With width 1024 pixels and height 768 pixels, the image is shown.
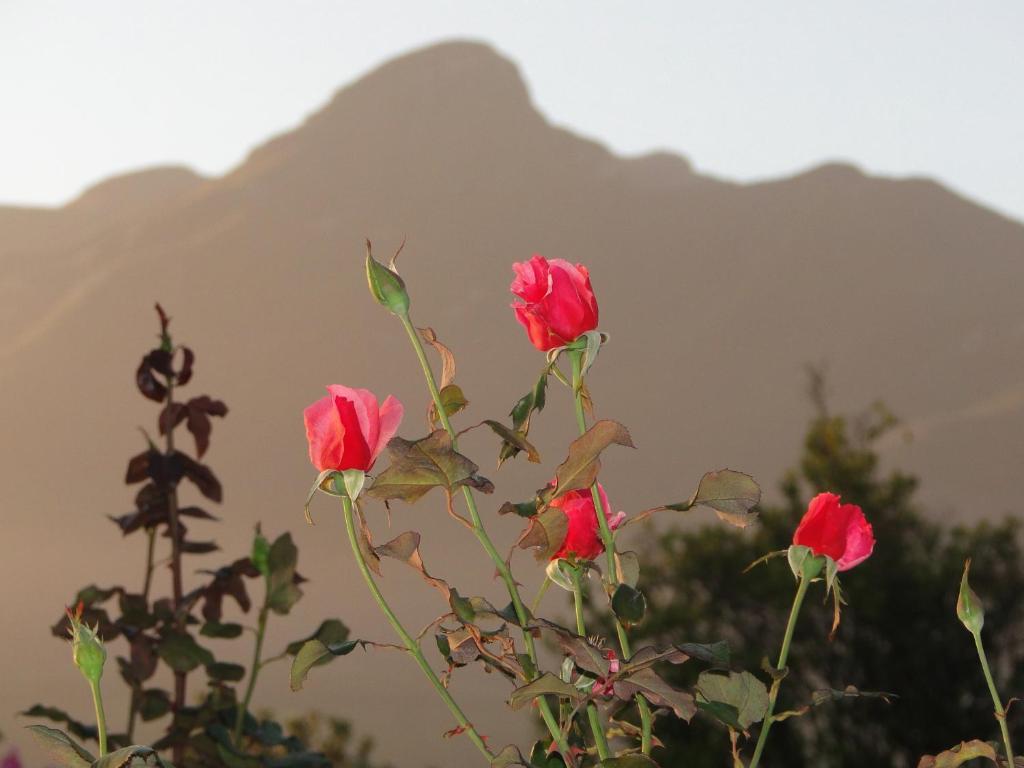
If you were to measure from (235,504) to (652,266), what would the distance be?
24.3 meters

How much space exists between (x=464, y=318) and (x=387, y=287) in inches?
2251

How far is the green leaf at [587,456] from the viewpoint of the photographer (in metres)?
0.96

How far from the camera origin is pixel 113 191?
248 feet

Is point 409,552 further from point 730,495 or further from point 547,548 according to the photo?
point 730,495

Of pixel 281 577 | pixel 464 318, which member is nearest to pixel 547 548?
pixel 281 577

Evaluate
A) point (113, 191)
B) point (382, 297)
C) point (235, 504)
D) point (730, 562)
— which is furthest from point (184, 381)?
point (113, 191)

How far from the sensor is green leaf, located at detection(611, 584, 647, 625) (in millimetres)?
958

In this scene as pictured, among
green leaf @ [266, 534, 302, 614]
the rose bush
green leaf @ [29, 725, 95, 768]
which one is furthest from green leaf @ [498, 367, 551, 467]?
green leaf @ [266, 534, 302, 614]

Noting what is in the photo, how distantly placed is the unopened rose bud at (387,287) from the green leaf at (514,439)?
0.12m

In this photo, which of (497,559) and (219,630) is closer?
(497,559)

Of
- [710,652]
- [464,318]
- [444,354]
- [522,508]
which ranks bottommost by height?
[710,652]

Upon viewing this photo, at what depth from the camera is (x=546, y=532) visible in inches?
38.4

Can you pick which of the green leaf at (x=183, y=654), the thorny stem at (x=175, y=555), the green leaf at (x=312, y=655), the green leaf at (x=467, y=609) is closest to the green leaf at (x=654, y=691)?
the green leaf at (x=467, y=609)

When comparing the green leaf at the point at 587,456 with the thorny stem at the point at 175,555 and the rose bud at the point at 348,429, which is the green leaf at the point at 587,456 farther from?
the thorny stem at the point at 175,555
